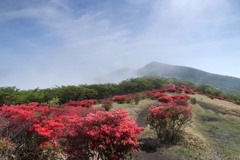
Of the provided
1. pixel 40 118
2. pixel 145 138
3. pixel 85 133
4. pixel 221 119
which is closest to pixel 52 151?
pixel 40 118

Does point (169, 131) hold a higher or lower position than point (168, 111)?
lower

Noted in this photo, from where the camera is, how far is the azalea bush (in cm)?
591

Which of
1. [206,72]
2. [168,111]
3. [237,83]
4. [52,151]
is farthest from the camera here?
[206,72]

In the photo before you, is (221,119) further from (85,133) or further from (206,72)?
(206,72)

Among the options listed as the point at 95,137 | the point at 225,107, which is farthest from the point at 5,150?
the point at 225,107

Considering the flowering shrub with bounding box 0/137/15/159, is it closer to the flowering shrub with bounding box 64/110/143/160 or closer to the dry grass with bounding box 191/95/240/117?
the flowering shrub with bounding box 64/110/143/160

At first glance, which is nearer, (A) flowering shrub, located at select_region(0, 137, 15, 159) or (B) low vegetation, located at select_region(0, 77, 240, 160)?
(A) flowering shrub, located at select_region(0, 137, 15, 159)

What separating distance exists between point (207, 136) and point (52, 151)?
9455 mm

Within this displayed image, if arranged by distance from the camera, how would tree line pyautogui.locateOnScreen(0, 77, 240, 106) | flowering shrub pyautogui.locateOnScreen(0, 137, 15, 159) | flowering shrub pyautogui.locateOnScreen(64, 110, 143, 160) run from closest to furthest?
flowering shrub pyautogui.locateOnScreen(0, 137, 15, 159) → flowering shrub pyautogui.locateOnScreen(64, 110, 143, 160) → tree line pyautogui.locateOnScreen(0, 77, 240, 106)

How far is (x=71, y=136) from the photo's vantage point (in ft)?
20.0

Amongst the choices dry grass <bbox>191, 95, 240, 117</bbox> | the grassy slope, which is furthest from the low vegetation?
dry grass <bbox>191, 95, 240, 117</bbox>

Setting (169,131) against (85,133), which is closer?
(85,133)

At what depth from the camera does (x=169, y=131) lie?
37.8 feet

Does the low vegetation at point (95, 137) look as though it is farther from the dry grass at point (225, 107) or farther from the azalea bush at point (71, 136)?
the dry grass at point (225, 107)
